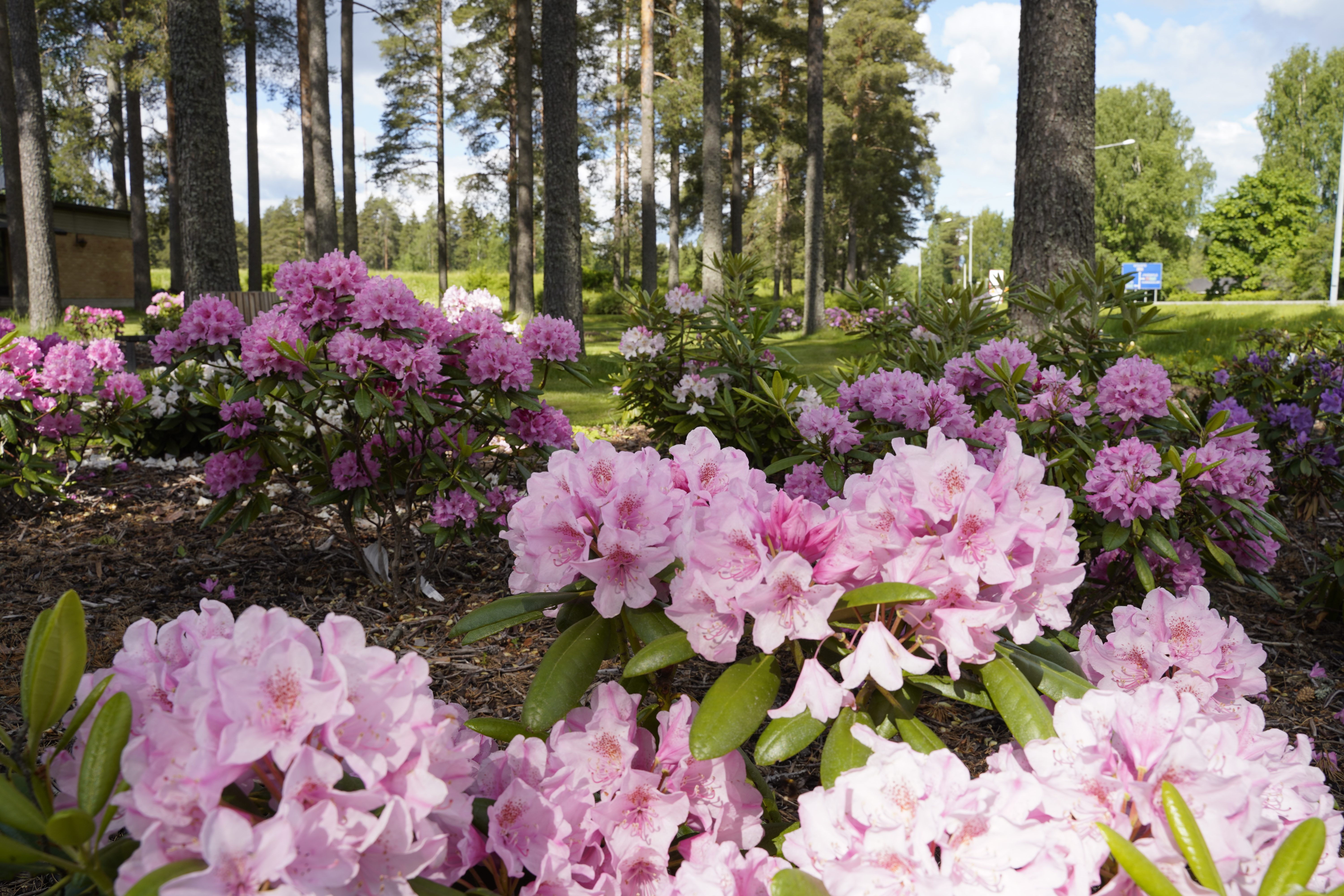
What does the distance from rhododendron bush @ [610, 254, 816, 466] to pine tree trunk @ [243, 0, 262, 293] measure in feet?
63.7

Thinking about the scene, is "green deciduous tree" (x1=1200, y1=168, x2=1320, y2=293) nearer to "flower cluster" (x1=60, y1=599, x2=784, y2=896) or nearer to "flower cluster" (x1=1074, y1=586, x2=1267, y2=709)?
"flower cluster" (x1=1074, y1=586, x2=1267, y2=709)

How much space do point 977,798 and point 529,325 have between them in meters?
2.48

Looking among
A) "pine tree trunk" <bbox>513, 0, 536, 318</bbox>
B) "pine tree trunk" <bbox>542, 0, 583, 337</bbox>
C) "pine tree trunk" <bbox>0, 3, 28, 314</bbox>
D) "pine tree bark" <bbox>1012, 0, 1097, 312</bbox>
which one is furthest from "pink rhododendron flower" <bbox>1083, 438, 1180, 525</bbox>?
"pine tree trunk" <bbox>0, 3, 28, 314</bbox>

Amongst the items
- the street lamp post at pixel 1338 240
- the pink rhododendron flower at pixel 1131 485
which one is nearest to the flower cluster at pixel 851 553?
the pink rhododendron flower at pixel 1131 485

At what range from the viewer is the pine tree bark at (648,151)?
60.0ft

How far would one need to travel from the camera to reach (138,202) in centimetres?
2123

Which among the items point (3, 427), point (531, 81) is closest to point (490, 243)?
point (531, 81)

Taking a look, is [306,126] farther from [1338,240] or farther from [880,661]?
[1338,240]

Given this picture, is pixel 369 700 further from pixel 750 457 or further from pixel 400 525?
pixel 750 457

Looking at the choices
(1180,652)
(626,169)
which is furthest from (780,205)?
(1180,652)

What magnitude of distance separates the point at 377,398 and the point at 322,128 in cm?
1389

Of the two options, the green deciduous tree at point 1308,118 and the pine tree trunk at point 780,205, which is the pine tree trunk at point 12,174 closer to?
the pine tree trunk at point 780,205

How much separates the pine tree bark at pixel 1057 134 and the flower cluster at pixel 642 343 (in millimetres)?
2245

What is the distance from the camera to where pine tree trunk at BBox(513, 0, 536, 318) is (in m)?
14.1
